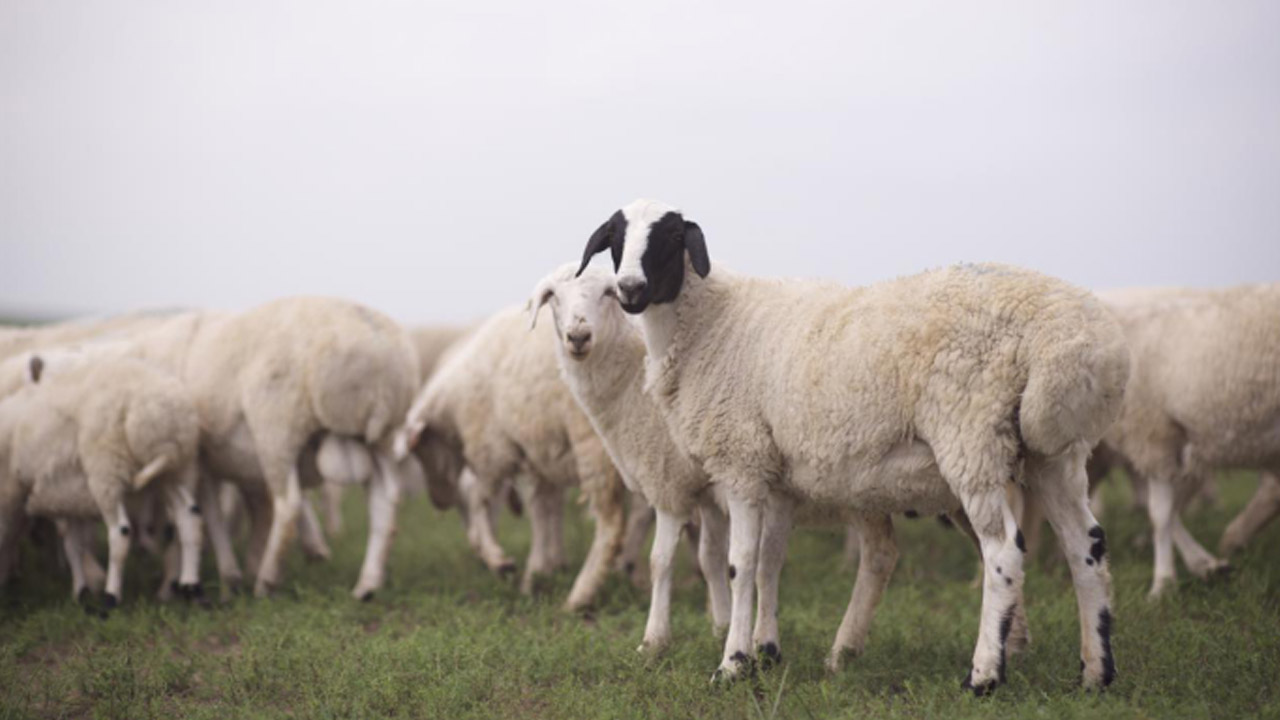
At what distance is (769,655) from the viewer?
5.71m

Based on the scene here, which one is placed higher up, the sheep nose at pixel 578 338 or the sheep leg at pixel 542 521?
the sheep nose at pixel 578 338

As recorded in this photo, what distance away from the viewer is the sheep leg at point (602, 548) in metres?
7.51

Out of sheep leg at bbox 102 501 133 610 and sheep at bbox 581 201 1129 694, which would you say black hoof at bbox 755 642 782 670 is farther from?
sheep leg at bbox 102 501 133 610

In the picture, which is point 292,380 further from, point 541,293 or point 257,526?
point 541,293

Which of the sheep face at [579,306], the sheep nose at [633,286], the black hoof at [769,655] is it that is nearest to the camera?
the sheep nose at [633,286]

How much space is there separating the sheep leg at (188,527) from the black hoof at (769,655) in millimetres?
4100

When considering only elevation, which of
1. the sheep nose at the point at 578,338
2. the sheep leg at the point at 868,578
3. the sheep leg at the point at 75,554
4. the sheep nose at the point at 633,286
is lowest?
the sheep leg at the point at 75,554

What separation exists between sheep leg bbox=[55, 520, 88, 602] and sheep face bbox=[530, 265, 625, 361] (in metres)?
4.01

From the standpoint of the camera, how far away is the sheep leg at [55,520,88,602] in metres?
8.04

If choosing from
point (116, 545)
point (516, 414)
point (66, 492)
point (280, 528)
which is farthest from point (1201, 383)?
point (66, 492)

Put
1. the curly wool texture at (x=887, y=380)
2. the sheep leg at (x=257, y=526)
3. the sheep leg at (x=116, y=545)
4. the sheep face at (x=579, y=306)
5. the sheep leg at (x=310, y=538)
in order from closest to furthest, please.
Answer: the curly wool texture at (x=887, y=380)
the sheep face at (x=579, y=306)
the sheep leg at (x=116, y=545)
the sheep leg at (x=257, y=526)
the sheep leg at (x=310, y=538)

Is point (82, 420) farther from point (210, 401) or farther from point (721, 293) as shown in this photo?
point (721, 293)

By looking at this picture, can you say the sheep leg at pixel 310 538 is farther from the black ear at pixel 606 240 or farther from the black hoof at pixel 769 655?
the black hoof at pixel 769 655

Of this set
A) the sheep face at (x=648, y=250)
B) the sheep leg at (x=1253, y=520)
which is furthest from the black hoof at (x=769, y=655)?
the sheep leg at (x=1253, y=520)
